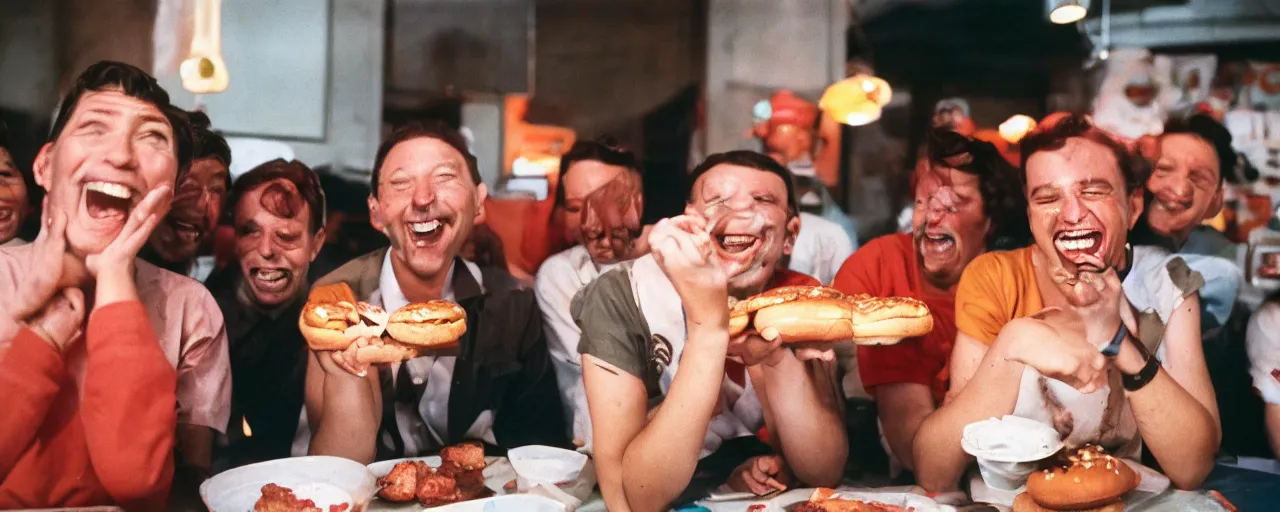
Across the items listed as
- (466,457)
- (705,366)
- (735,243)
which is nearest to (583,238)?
(735,243)

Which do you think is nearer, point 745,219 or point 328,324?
point 328,324

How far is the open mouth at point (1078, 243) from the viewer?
12.8 ft

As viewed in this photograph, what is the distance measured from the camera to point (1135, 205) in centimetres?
401

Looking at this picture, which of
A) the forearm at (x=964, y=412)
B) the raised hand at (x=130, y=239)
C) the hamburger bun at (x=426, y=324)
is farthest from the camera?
the forearm at (x=964, y=412)

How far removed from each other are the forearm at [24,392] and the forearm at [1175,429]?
3.84m

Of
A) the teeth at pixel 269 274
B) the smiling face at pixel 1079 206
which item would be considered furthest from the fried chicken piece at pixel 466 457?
the smiling face at pixel 1079 206

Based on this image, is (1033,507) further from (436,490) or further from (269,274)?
(269,274)

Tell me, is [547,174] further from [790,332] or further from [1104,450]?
[1104,450]

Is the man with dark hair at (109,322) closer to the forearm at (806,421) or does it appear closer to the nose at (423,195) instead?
the nose at (423,195)

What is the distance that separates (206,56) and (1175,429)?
3885 millimetres

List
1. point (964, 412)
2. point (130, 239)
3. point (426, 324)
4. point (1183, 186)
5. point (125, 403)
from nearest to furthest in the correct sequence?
point (125, 403) → point (130, 239) → point (426, 324) → point (964, 412) → point (1183, 186)

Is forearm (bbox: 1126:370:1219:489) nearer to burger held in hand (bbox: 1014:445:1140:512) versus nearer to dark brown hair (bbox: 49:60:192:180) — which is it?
burger held in hand (bbox: 1014:445:1140:512)

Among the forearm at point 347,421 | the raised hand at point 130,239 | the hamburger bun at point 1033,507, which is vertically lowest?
the hamburger bun at point 1033,507

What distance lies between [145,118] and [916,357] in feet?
9.79
